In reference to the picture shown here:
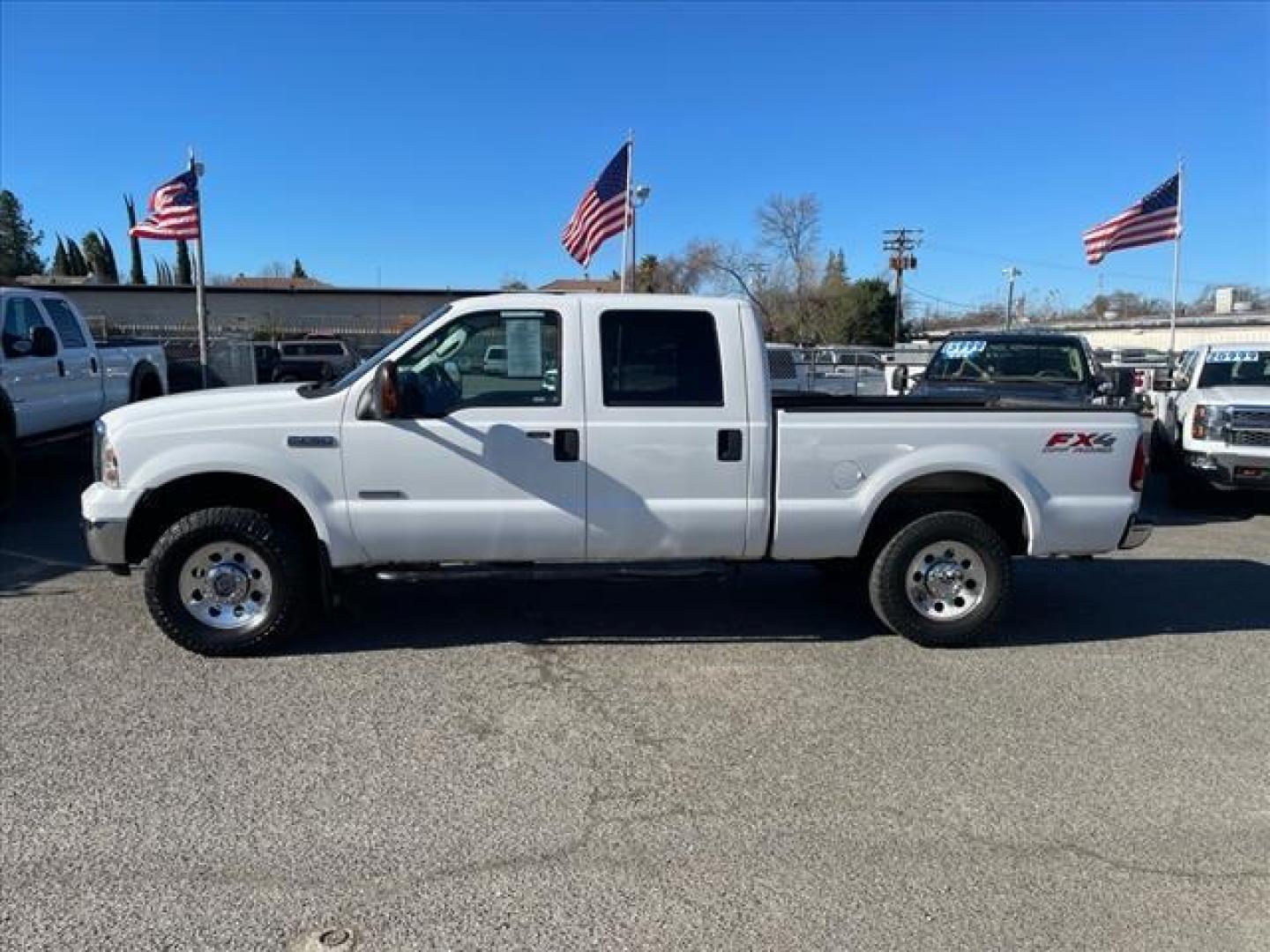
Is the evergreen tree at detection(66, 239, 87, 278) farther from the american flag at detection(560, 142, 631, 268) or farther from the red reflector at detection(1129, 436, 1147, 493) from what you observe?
the red reflector at detection(1129, 436, 1147, 493)

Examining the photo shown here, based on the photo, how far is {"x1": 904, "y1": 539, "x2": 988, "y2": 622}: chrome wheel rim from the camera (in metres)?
5.59

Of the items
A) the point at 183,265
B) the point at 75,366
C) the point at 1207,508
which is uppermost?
the point at 183,265

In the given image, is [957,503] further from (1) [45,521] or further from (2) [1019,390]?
(1) [45,521]

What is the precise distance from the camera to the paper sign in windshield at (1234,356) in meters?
11.4

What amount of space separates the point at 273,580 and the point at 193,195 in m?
18.0

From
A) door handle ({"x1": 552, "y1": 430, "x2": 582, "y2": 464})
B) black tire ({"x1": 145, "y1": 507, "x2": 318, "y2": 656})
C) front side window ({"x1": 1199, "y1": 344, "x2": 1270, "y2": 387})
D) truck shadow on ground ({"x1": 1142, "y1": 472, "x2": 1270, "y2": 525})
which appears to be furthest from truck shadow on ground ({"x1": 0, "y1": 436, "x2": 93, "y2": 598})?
front side window ({"x1": 1199, "y1": 344, "x2": 1270, "y2": 387})

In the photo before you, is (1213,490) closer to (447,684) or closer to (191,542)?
(447,684)

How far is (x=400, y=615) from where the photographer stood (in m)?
6.05

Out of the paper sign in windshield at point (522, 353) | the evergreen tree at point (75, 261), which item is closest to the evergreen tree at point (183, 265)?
the evergreen tree at point (75, 261)

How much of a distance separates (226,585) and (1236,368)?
11212mm

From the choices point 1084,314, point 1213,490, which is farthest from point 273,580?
point 1084,314

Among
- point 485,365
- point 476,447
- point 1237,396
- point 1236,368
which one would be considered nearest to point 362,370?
point 485,365

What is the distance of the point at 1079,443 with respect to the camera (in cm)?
553

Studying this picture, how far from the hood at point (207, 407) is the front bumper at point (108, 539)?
0.50 metres
